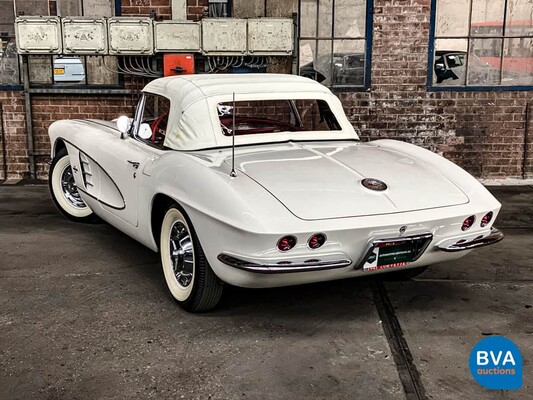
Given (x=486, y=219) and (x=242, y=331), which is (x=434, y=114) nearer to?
Answer: (x=486, y=219)

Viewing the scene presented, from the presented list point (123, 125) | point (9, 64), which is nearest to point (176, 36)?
point (9, 64)

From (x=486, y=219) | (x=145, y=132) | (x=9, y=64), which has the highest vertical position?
(x=9, y=64)

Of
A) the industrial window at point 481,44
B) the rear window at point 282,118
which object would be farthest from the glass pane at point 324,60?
the rear window at point 282,118

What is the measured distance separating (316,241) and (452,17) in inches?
234

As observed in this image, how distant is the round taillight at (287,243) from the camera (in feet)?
10.8

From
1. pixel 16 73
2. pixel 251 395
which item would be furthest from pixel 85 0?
pixel 251 395

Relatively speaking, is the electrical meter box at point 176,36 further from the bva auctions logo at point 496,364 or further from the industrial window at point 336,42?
the bva auctions logo at point 496,364

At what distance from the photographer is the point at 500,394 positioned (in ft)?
9.95

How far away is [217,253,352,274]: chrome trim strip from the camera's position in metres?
3.30

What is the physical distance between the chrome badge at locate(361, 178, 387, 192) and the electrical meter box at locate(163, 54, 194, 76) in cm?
456

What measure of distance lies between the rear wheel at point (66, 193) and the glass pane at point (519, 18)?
18.8 ft

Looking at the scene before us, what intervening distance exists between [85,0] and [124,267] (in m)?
4.81

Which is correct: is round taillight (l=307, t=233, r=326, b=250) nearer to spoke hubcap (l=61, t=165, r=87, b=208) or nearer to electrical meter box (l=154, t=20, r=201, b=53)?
spoke hubcap (l=61, t=165, r=87, b=208)

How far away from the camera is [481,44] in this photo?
8.37 m
